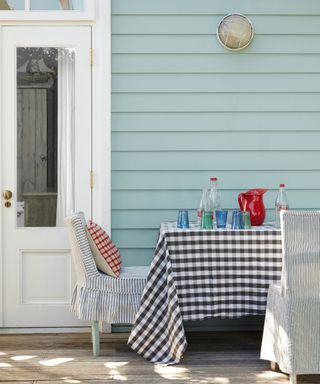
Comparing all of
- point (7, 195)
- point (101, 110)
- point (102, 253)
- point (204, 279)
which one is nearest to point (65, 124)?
point (101, 110)

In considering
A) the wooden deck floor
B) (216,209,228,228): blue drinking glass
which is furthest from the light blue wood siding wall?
the wooden deck floor

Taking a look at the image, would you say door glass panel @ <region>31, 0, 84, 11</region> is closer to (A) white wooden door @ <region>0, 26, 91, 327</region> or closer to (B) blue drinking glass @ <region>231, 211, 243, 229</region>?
Result: (A) white wooden door @ <region>0, 26, 91, 327</region>

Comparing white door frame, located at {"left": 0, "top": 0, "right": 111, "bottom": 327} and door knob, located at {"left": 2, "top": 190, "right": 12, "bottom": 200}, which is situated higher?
white door frame, located at {"left": 0, "top": 0, "right": 111, "bottom": 327}

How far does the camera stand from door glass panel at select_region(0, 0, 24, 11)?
4750 mm

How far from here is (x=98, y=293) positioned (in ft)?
13.8

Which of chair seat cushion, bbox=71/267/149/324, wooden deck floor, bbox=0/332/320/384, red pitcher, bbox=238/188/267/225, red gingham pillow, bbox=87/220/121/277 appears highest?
red pitcher, bbox=238/188/267/225

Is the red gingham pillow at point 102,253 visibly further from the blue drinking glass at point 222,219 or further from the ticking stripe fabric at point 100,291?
the blue drinking glass at point 222,219

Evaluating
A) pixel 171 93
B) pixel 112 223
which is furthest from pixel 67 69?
pixel 112 223

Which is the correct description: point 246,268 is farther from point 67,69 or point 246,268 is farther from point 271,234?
point 67,69

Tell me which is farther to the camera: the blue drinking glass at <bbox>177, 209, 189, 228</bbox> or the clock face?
the clock face

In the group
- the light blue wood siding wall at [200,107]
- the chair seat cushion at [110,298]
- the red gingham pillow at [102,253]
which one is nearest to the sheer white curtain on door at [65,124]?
the light blue wood siding wall at [200,107]

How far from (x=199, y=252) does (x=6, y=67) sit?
1874 millimetres

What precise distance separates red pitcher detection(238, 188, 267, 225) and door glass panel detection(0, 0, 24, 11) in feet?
6.41

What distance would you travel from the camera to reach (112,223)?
475 centimetres
